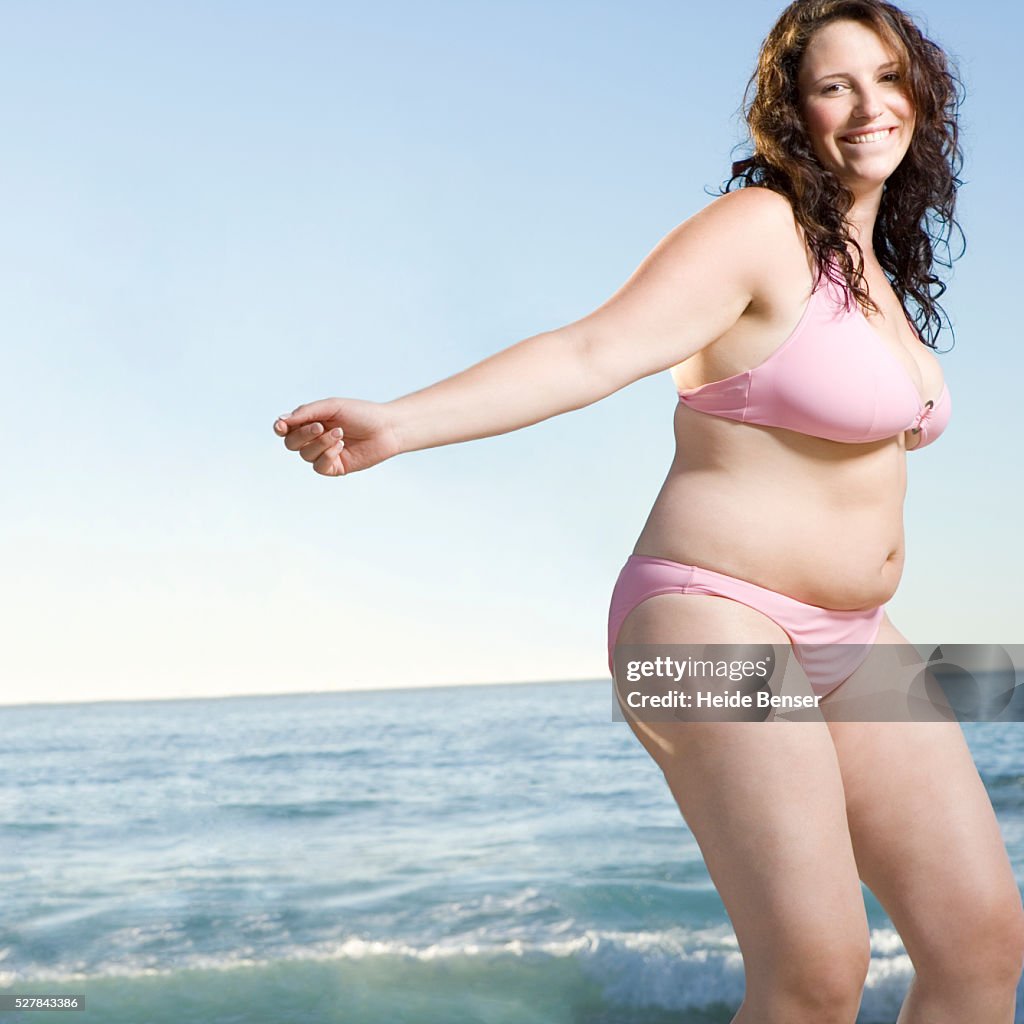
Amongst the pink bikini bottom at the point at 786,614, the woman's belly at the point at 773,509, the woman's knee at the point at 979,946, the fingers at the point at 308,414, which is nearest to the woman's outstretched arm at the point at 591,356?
the fingers at the point at 308,414

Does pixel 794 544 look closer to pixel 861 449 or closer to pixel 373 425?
pixel 861 449

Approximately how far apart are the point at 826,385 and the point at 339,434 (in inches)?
24.7

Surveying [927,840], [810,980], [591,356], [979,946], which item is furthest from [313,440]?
[979,946]

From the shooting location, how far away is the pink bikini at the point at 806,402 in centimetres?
150

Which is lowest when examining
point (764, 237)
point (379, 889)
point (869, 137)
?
point (379, 889)

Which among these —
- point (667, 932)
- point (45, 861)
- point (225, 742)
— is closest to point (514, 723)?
point (225, 742)

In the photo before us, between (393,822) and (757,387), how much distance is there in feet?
35.8

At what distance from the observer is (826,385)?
1.50m

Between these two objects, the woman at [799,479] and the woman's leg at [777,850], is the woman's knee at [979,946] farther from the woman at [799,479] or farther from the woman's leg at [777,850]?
the woman's leg at [777,850]

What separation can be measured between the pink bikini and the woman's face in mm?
230

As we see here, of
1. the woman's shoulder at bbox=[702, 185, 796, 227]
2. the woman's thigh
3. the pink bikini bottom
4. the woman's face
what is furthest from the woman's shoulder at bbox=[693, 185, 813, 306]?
the woman's thigh

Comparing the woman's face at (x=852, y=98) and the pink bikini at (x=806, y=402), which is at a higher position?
the woman's face at (x=852, y=98)

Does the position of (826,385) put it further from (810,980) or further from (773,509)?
(810,980)

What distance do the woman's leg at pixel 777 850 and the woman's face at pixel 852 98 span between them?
0.69 metres
